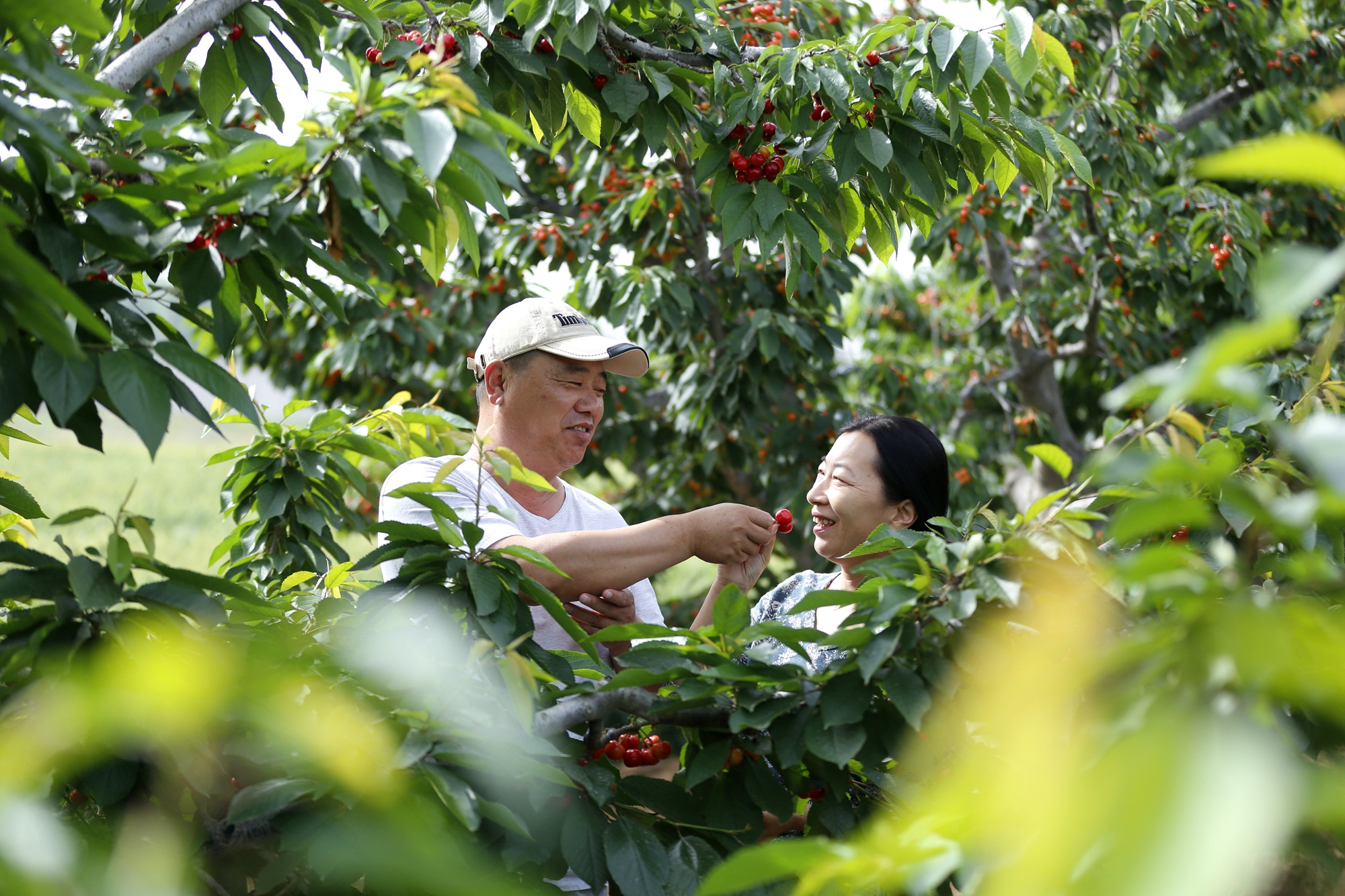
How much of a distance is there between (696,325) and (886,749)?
386 centimetres

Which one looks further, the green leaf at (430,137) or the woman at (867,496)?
the woman at (867,496)

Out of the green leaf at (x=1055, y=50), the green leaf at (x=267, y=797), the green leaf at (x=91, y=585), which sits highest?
the green leaf at (x=1055, y=50)

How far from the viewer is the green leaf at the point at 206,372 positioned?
50.9 inches

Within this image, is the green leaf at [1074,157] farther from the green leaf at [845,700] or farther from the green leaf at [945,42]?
the green leaf at [845,700]

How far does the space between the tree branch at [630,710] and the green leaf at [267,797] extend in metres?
0.33

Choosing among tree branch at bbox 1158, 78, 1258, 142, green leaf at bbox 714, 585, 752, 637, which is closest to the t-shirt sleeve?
green leaf at bbox 714, 585, 752, 637

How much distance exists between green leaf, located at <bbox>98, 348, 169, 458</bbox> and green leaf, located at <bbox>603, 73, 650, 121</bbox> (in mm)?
1466

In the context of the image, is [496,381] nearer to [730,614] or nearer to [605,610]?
[605,610]

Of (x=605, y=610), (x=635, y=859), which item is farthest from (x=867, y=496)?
(x=635, y=859)

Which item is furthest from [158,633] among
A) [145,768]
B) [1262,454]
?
[1262,454]

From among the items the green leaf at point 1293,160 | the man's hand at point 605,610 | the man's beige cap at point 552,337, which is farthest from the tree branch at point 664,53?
the green leaf at point 1293,160

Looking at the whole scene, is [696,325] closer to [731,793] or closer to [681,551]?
[681,551]

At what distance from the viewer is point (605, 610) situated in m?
2.11

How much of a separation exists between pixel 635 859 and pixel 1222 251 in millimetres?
4731
